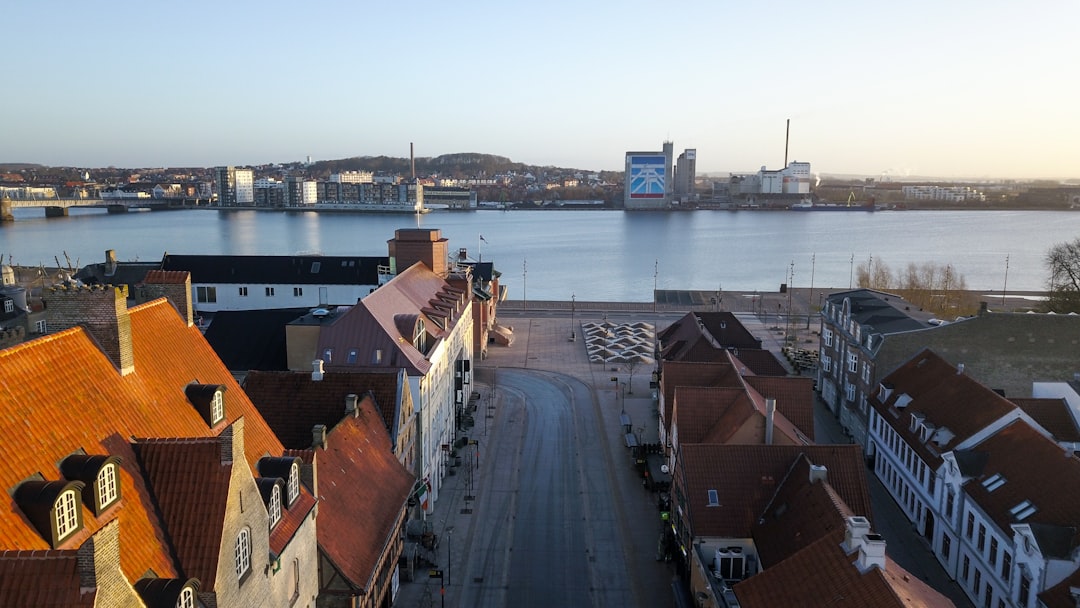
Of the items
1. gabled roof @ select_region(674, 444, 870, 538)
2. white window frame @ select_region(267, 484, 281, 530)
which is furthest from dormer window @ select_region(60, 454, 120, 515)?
gabled roof @ select_region(674, 444, 870, 538)

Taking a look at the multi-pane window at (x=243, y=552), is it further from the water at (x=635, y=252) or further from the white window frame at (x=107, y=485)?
the water at (x=635, y=252)

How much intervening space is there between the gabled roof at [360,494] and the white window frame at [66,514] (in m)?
8.47

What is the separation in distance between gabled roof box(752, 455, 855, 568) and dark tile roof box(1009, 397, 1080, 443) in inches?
561

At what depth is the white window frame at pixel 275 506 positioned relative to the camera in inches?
677

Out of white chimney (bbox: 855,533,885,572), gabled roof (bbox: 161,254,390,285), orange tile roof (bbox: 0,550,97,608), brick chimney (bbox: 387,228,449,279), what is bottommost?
white chimney (bbox: 855,533,885,572)

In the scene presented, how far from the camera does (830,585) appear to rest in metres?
17.9

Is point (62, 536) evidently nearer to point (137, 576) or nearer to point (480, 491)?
point (137, 576)

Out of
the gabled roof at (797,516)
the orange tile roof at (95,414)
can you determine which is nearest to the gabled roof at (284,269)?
the gabled roof at (797,516)

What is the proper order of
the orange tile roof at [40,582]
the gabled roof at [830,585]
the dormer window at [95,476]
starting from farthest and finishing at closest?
the gabled roof at [830,585]
the dormer window at [95,476]
the orange tile roof at [40,582]

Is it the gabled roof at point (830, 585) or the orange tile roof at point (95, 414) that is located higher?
the orange tile roof at point (95, 414)

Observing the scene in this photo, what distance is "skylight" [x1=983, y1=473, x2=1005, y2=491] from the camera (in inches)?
1057

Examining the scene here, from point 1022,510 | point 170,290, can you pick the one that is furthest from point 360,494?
point 1022,510

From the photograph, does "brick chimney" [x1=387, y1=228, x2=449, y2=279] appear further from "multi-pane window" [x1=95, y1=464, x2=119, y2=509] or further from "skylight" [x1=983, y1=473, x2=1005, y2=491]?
"multi-pane window" [x1=95, y1=464, x2=119, y2=509]

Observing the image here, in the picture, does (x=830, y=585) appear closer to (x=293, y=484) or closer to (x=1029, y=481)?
(x=1029, y=481)
